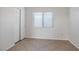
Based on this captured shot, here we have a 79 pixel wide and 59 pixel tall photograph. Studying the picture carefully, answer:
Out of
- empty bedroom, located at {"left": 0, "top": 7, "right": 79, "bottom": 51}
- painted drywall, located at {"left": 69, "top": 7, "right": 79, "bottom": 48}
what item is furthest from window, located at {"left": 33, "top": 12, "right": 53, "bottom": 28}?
painted drywall, located at {"left": 69, "top": 7, "right": 79, "bottom": 48}

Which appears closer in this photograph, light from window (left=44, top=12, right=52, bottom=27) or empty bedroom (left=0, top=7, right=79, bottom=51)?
empty bedroom (left=0, top=7, right=79, bottom=51)

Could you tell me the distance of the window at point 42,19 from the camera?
5.50 feet

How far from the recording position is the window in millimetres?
1677

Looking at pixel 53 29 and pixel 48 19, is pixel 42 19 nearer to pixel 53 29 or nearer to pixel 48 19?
pixel 48 19

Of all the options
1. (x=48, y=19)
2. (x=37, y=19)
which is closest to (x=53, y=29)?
(x=48, y=19)

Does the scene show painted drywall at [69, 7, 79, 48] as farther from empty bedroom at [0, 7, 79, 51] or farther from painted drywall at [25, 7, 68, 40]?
painted drywall at [25, 7, 68, 40]

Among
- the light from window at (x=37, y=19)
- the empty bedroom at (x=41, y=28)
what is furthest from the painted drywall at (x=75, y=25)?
the light from window at (x=37, y=19)

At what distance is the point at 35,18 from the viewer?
169 cm

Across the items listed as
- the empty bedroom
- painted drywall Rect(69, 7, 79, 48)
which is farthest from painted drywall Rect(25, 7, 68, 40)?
painted drywall Rect(69, 7, 79, 48)
